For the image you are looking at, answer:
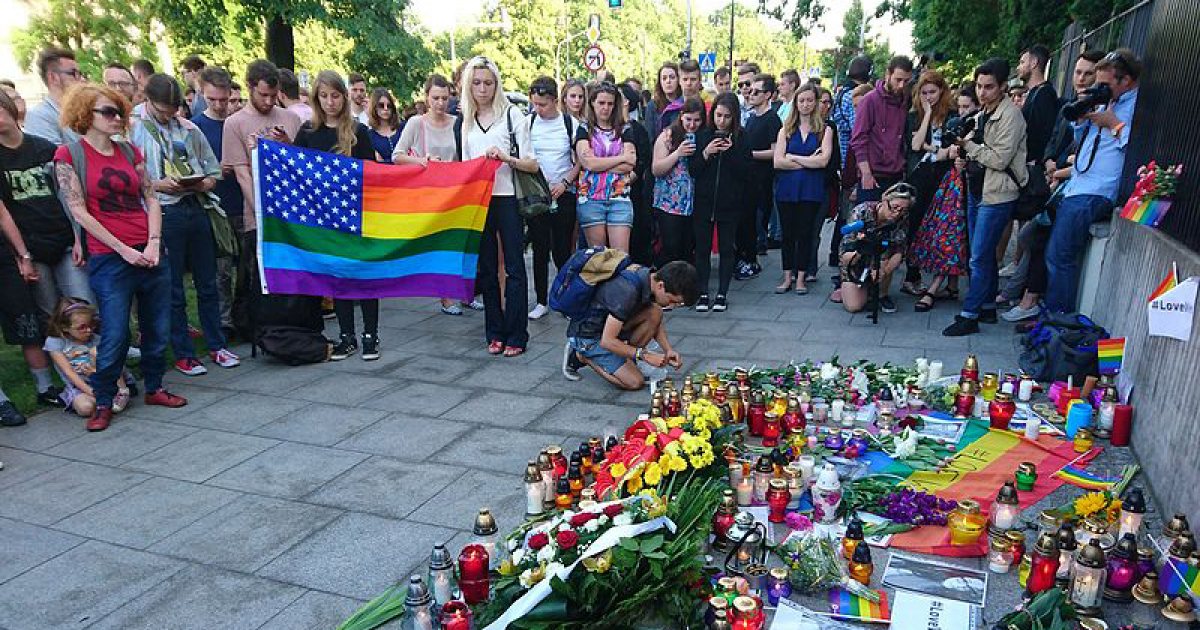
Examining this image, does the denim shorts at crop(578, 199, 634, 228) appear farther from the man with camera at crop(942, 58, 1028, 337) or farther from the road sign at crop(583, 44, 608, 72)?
the road sign at crop(583, 44, 608, 72)

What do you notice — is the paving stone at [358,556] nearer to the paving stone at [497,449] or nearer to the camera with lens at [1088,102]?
the paving stone at [497,449]

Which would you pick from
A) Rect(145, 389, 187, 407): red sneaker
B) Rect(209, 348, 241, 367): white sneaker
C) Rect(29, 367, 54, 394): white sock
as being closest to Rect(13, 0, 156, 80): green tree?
Rect(209, 348, 241, 367): white sneaker

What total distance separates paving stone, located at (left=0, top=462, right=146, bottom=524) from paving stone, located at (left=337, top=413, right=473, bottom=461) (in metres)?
1.19

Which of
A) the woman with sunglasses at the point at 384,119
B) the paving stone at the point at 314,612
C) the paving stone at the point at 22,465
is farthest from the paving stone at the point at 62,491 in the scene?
the woman with sunglasses at the point at 384,119

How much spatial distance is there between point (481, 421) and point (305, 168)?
2.60m

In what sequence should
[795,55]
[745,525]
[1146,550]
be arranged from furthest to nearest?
[795,55] < [745,525] < [1146,550]

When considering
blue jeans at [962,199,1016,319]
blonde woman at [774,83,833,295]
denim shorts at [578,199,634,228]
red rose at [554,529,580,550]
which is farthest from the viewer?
blonde woman at [774,83,833,295]

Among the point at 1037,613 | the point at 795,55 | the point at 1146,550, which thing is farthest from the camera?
the point at 795,55

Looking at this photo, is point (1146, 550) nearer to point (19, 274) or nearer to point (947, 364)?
point (947, 364)

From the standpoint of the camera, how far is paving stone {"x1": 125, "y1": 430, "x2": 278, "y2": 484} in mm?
4477

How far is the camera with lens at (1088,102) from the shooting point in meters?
6.08

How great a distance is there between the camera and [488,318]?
6727mm

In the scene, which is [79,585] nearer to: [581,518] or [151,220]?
[581,518]

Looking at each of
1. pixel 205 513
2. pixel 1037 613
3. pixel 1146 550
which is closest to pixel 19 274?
pixel 205 513
